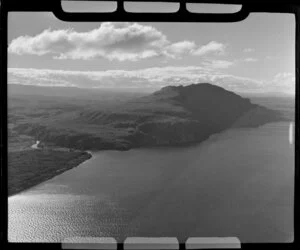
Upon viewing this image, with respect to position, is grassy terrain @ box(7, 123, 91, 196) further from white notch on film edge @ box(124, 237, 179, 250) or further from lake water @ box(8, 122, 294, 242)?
white notch on film edge @ box(124, 237, 179, 250)

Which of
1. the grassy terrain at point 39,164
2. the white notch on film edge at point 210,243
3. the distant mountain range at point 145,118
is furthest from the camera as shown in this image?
the distant mountain range at point 145,118

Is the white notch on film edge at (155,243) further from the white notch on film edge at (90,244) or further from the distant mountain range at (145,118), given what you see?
the distant mountain range at (145,118)

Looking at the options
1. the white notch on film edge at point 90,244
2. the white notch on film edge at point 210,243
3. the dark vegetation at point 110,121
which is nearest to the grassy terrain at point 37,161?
the dark vegetation at point 110,121

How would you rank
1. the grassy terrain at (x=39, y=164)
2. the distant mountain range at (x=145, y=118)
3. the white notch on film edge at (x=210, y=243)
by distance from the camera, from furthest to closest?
the distant mountain range at (x=145, y=118)
the grassy terrain at (x=39, y=164)
the white notch on film edge at (x=210, y=243)

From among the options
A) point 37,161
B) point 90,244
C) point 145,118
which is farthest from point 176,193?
point 90,244

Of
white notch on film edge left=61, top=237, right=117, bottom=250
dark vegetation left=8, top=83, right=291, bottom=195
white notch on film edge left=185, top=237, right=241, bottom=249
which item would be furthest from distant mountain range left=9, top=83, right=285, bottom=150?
white notch on film edge left=185, top=237, right=241, bottom=249
